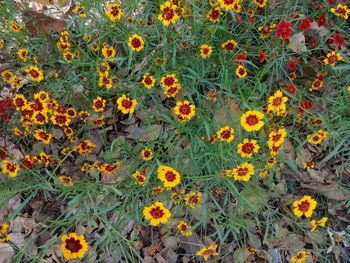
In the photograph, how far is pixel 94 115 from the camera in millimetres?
2465

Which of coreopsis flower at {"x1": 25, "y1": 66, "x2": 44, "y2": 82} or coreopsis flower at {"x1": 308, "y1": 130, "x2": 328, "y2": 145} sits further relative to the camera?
coreopsis flower at {"x1": 25, "y1": 66, "x2": 44, "y2": 82}

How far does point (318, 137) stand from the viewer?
2.17m

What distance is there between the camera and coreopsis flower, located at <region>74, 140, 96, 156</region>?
2.27m

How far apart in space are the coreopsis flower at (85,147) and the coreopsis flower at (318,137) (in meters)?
1.20

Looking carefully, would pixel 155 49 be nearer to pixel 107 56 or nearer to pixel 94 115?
pixel 107 56

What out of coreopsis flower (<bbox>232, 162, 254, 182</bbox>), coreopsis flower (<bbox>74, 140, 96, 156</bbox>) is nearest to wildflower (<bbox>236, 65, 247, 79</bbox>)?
coreopsis flower (<bbox>232, 162, 254, 182</bbox>)

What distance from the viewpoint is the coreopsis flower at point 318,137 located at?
215 centimetres

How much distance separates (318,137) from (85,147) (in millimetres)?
1282

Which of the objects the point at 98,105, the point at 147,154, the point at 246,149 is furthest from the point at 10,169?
the point at 246,149

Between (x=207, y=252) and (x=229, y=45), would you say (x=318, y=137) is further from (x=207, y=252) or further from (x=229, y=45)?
(x=207, y=252)

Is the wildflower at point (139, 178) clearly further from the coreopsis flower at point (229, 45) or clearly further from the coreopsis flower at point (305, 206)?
the coreopsis flower at point (229, 45)

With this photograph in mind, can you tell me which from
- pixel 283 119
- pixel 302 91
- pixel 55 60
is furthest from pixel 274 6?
pixel 55 60

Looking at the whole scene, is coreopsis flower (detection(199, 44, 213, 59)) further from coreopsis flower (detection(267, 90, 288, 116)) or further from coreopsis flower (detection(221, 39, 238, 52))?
coreopsis flower (detection(267, 90, 288, 116))

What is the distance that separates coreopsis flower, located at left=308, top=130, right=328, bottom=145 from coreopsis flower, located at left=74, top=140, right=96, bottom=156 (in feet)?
3.95
